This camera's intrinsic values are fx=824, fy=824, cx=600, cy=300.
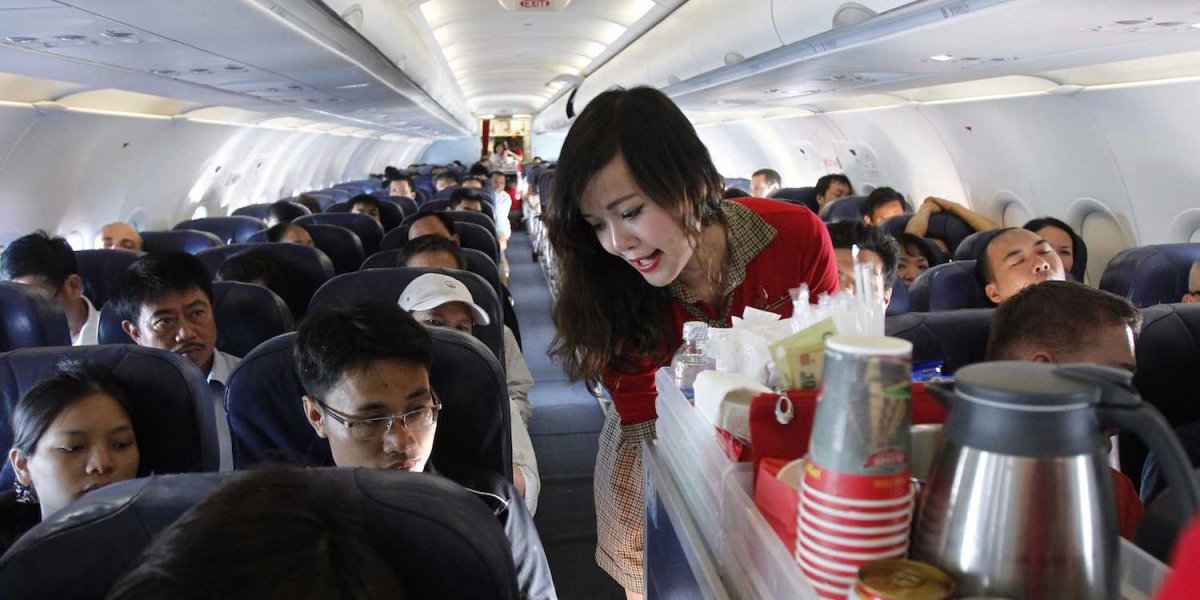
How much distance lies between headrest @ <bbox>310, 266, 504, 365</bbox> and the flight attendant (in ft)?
4.96

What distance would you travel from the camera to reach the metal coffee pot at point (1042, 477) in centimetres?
62

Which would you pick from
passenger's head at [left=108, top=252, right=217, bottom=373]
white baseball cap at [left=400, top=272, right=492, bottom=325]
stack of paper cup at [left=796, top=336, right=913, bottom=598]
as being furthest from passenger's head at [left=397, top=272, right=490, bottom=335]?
stack of paper cup at [left=796, top=336, right=913, bottom=598]

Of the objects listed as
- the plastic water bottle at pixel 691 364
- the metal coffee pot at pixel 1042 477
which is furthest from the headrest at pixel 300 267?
the metal coffee pot at pixel 1042 477

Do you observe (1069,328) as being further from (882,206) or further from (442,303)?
(882,206)

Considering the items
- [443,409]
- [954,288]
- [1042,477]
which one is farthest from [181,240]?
[1042,477]

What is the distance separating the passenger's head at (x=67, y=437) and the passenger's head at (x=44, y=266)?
228 centimetres

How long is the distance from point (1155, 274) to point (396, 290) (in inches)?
151

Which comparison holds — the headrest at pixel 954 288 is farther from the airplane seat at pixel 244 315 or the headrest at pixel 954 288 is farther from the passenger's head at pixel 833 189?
the passenger's head at pixel 833 189

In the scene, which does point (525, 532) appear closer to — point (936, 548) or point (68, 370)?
point (68, 370)

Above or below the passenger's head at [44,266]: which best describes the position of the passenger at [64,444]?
below

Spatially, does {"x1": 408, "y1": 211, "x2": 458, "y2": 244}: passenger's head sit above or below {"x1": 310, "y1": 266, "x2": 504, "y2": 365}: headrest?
above

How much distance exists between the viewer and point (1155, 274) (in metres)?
4.29

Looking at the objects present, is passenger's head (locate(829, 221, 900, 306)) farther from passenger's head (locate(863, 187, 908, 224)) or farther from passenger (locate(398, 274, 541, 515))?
passenger's head (locate(863, 187, 908, 224))

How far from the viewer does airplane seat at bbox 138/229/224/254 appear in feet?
19.6
